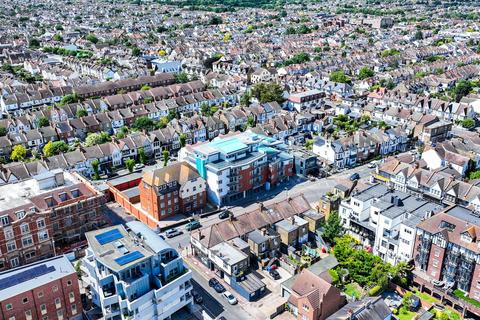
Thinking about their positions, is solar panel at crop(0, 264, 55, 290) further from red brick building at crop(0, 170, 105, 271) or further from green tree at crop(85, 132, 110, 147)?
green tree at crop(85, 132, 110, 147)

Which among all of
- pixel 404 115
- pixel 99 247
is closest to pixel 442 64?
pixel 404 115

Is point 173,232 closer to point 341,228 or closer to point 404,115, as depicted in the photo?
point 341,228

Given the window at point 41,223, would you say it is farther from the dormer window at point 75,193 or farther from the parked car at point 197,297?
the parked car at point 197,297

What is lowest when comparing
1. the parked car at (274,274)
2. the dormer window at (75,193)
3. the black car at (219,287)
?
the parked car at (274,274)

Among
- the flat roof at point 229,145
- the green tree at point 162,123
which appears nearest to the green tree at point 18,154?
the green tree at point 162,123

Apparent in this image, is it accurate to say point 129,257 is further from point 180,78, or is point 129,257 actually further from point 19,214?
point 180,78

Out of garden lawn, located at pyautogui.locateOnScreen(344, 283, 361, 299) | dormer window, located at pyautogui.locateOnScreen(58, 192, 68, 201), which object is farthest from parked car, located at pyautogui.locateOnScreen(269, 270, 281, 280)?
dormer window, located at pyautogui.locateOnScreen(58, 192, 68, 201)
